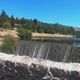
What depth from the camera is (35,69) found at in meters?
3.09

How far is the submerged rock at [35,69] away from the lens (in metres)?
2.91

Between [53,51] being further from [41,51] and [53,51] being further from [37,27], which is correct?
[37,27]

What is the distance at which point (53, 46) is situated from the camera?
18.8 meters

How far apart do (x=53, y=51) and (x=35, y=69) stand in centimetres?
1543

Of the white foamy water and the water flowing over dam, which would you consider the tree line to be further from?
the white foamy water

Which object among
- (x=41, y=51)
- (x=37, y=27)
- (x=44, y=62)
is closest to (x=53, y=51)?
(x=41, y=51)

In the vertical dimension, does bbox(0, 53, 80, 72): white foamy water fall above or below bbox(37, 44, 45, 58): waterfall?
above

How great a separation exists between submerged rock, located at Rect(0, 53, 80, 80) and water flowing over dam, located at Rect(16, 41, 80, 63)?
13607 millimetres

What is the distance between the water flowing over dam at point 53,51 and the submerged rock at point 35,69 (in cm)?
1361

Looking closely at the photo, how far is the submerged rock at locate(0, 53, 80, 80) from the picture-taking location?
2.91 m

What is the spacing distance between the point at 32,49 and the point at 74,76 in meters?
17.7

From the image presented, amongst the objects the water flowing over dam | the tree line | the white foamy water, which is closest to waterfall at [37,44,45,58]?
the water flowing over dam

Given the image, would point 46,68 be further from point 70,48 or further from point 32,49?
point 32,49

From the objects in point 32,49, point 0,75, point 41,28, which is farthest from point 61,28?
point 0,75
